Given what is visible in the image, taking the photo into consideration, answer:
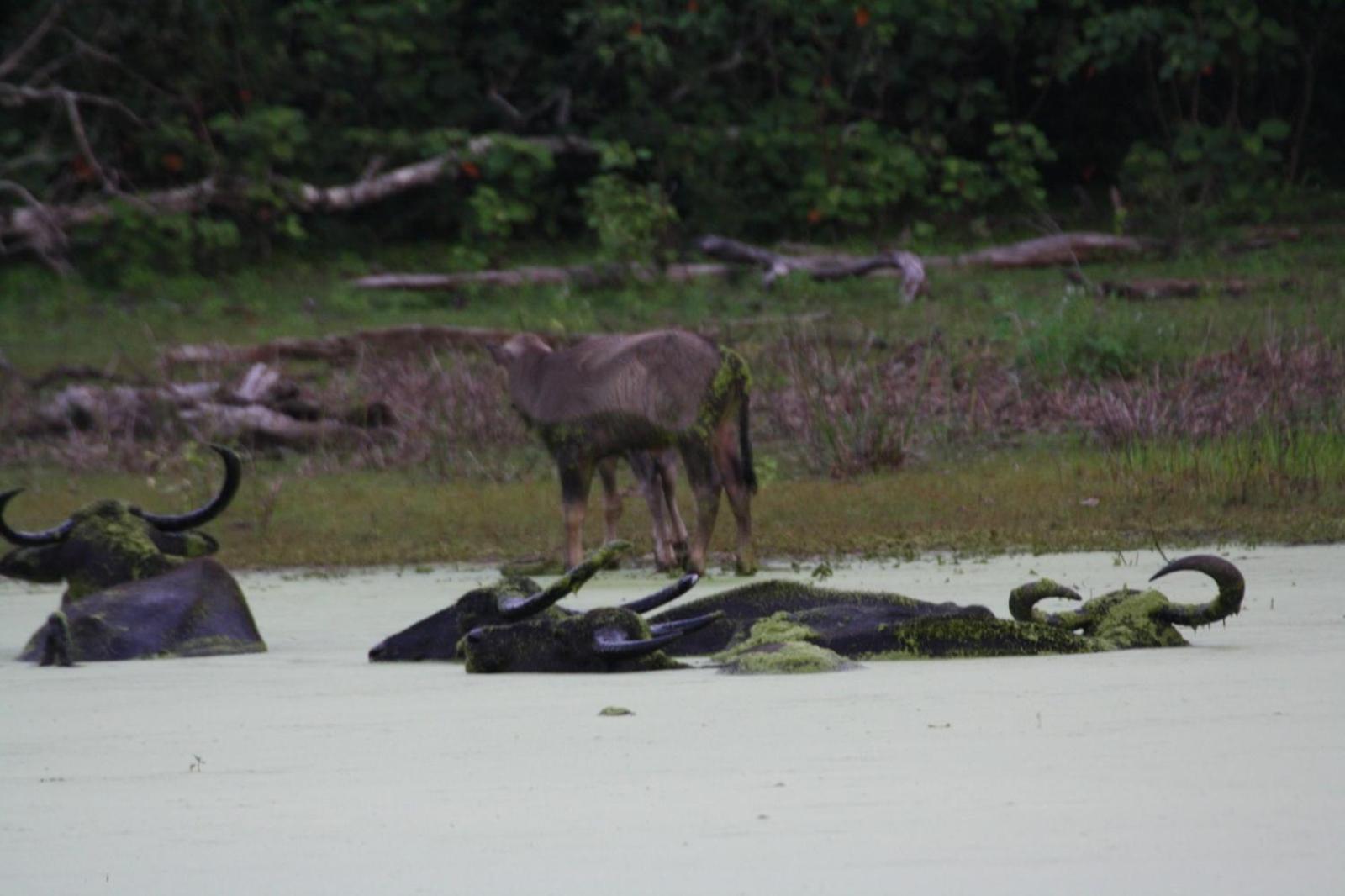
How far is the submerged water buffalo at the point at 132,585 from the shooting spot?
7.36 meters

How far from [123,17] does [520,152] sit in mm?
3793

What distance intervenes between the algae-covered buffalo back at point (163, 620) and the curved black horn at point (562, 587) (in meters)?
1.32

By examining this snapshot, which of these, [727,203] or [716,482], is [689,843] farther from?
[727,203]

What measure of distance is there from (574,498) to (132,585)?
9.62 feet

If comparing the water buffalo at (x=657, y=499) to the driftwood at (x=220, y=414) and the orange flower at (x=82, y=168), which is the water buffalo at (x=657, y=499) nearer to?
the driftwood at (x=220, y=414)

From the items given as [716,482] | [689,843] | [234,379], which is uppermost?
[689,843]

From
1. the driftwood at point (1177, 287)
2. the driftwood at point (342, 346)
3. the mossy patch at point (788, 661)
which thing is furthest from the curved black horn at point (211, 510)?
the driftwood at point (1177, 287)

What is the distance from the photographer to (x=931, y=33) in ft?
70.3

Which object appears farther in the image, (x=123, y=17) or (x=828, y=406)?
(x=123, y=17)

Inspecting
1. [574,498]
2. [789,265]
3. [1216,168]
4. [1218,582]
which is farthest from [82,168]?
[1218,582]

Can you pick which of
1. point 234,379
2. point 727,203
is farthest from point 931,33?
point 234,379

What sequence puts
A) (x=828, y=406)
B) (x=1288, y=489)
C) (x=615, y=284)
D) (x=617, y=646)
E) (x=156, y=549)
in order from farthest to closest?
1. (x=615, y=284)
2. (x=828, y=406)
3. (x=1288, y=489)
4. (x=156, y=549)
5. (x=617, y=646)

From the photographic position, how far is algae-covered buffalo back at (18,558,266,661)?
7348mm

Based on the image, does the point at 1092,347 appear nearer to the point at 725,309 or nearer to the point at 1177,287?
the point at 1177,287
